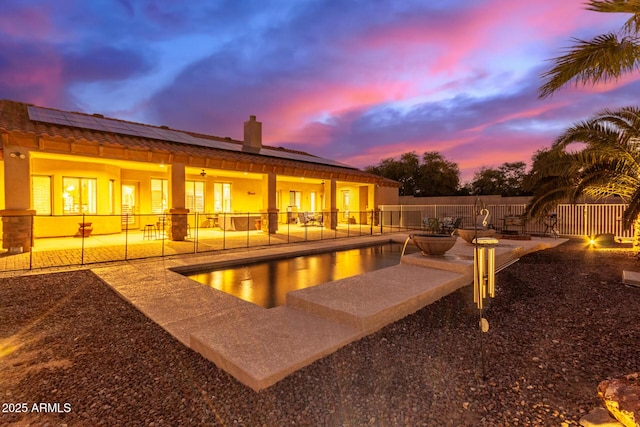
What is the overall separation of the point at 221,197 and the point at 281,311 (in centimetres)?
1419

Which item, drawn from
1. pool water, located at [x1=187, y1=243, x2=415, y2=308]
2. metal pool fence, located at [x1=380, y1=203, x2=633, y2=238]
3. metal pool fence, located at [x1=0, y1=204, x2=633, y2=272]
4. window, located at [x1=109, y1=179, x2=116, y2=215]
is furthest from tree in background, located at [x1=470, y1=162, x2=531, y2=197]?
window, located at [x1=109, y1=179, x2=116, y2=215]

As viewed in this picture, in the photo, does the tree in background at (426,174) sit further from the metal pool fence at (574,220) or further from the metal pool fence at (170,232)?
the metal pool fence at (574,220)

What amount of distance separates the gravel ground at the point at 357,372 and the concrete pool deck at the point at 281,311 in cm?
14

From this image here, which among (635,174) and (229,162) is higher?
(229,162)

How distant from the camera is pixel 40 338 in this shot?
354 cm

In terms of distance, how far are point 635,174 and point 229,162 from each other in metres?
13.5

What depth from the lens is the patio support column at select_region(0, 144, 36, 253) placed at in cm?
847

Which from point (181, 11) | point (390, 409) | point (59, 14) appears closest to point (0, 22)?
point (59, 14)

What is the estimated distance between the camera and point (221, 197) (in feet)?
56.5

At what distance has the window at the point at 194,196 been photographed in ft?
51.9

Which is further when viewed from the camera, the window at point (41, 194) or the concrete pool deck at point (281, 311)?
the window at point (41, 194)

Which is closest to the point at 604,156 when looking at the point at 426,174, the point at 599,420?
the point at 599,420

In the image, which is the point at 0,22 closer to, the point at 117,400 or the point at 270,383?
the point at 117,400

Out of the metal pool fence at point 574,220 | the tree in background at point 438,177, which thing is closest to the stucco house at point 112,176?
the metal pool fence at point 574,220
